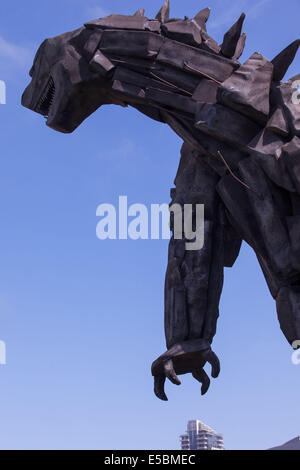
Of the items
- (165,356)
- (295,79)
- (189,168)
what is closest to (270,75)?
(295,79)

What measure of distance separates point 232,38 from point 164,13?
917mm

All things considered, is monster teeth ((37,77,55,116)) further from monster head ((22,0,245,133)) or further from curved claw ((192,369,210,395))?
curved claw ((192,369,210,395))

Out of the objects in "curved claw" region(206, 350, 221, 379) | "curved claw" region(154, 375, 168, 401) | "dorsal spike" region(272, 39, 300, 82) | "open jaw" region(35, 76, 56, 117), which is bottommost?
"curved claw" region(154, 375, 168, 401)

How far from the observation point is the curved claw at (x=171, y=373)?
730cm

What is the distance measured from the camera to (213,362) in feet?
24.7

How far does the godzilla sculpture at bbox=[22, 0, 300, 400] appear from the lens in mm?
6914

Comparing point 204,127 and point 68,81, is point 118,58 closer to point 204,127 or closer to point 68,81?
point 68,81

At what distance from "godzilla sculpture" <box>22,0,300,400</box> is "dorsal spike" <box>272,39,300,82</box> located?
10 millimetres

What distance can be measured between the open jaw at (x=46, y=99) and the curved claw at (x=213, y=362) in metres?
3.41

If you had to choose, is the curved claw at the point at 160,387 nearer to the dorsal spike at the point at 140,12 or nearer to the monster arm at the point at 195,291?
the monster arm at the point at 195,291

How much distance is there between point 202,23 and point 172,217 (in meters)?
2.20

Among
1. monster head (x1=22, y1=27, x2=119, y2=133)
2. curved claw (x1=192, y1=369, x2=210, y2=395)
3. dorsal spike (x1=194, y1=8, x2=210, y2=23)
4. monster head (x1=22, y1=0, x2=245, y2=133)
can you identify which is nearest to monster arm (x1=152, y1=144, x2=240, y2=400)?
curved claw (x1=192, y1=369, x2=210, y2=395)

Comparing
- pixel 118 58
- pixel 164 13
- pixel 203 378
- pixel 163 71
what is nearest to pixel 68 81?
pixel 118 58

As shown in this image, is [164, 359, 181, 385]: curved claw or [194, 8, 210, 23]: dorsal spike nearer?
[164, 359, 181, 385]: curved claw
